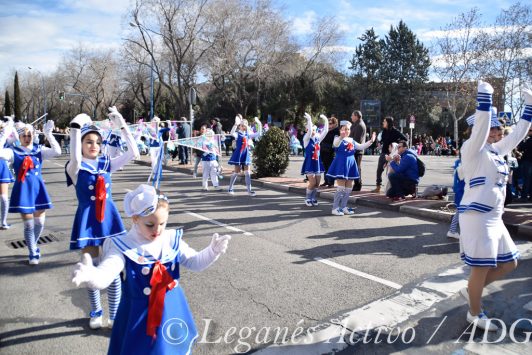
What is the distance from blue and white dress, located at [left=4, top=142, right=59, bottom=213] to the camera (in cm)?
586

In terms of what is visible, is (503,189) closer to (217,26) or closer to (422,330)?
(422,330)

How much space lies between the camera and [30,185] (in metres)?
6.05

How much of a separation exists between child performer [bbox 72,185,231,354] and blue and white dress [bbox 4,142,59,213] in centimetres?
380

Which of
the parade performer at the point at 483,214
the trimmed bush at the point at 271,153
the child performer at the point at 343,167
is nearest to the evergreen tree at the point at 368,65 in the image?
the trimmed bush at the point at 271,153

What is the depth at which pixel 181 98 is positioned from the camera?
33.1 metres

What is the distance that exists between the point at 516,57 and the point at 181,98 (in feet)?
74.9

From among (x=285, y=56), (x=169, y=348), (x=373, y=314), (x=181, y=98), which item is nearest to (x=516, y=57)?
(x=285, y=56)

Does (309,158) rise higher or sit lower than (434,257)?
higher

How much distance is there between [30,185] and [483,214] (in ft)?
18.6

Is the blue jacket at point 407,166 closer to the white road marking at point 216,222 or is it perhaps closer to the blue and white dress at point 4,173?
the white road marking at point 216,222

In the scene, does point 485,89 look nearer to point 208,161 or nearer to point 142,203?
point 142,203

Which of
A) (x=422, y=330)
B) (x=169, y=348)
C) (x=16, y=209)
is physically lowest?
(x=422, y=330)

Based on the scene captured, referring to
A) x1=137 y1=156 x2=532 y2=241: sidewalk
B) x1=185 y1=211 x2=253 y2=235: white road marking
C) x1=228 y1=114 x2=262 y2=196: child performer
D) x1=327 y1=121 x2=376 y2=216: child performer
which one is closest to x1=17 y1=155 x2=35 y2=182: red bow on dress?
x1=185 y1=211 x2=253 y2=235: white road marking

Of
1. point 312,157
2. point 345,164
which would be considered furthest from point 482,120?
point 312,157
